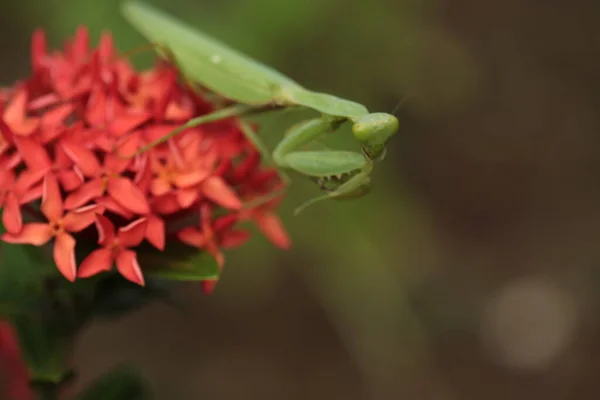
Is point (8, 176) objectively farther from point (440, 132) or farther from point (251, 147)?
point (440, 132)

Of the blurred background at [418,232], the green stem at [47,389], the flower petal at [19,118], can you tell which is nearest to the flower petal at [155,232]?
the flower petal at [19,118]

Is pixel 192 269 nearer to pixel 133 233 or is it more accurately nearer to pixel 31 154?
pixel 133 233

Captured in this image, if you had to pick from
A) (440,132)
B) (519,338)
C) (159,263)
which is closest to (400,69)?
(440,132)

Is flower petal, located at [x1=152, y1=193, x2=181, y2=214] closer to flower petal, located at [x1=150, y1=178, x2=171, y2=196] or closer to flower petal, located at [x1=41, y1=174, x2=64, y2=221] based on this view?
flower petal, located at [x1=150, y1=178, x2=171, y2=196]

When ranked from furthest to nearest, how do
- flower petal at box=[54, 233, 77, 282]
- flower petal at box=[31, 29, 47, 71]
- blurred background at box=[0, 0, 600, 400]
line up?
blurred background at box=[0, 0, 600, 400] < flower petal at box=[31, 29, 47, 71] < flower petal at box=[54, 233, 77, 282]

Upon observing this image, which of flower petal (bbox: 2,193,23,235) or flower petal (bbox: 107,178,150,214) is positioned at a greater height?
flower petal (bbox: 107,178,150,214)

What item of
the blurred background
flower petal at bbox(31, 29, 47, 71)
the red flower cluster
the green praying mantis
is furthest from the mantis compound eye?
the blurred background
